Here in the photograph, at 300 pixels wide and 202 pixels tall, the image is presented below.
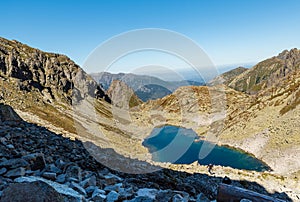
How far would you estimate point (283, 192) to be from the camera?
33188 millimetres

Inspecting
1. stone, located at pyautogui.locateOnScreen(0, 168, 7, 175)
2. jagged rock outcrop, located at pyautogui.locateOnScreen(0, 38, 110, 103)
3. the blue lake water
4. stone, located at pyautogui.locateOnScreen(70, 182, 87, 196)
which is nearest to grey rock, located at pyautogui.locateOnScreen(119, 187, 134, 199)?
stone, located at pyautogui.locateOnScreen(70, 182, 87, 196)

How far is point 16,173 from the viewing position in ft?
26.3

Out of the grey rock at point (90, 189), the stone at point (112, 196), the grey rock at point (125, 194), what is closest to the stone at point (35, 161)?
the grey rock at point (90, 189)

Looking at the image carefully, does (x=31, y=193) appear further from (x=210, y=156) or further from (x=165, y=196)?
(x=210, y=156)

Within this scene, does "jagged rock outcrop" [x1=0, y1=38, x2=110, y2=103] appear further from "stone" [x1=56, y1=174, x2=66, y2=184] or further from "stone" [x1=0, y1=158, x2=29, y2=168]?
"stone" [x1=56, y1=174, x2=66, y2=184]

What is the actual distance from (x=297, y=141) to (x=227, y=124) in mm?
49903

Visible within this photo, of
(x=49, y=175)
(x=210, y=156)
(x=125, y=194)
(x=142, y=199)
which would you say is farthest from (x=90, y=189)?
(x=210, y=156)

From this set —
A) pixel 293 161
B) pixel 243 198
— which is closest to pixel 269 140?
pixel 293 161

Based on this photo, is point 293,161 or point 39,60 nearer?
point 293,161

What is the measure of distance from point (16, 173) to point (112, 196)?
3.18m

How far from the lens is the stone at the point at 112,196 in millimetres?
8188

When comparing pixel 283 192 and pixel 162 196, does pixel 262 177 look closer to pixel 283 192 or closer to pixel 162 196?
pixel 283 192

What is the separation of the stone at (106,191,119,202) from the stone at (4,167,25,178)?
2.86 metres

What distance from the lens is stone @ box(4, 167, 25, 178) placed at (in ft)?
26.0
